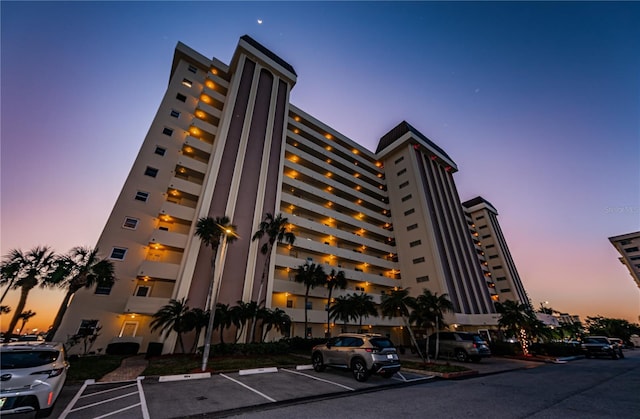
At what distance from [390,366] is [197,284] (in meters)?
19.0

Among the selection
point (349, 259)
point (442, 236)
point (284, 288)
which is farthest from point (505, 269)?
point (284, 288)

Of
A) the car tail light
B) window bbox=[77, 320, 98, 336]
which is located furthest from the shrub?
the car tail light

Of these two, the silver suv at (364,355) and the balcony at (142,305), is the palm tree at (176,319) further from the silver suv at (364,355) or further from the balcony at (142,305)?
the silver suv at (364,355)

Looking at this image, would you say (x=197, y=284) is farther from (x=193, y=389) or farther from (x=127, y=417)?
(x=127, y=417)

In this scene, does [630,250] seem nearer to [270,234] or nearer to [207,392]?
[270,234]

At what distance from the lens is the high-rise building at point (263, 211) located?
23.0 meters

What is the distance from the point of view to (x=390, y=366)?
10500 millimetres

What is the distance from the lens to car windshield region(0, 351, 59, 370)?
5.61m

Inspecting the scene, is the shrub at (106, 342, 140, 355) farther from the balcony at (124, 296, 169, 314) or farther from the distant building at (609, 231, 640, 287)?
the distant building at (609, 231, 640, 287)

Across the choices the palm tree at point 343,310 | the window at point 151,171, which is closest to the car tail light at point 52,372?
the palm tree at point 343,310

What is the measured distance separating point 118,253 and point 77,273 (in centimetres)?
401

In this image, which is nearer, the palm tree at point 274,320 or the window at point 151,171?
the palm tree at point 274,320

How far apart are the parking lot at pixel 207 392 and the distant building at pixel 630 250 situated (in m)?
128

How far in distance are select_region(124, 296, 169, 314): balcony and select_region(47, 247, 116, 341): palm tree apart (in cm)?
240
